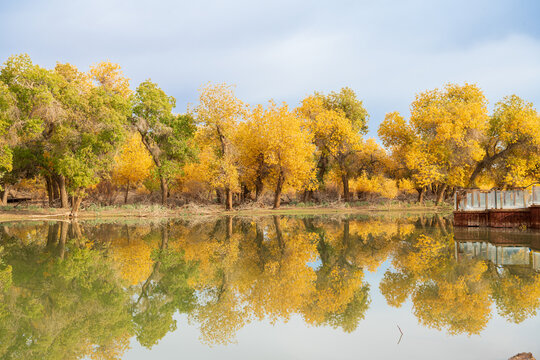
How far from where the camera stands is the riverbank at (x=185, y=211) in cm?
3466

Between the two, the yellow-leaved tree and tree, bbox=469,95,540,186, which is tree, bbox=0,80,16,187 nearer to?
the yellow-leaved tree

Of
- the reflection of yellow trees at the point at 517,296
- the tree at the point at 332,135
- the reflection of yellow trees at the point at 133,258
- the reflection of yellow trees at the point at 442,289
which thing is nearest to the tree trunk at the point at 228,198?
the tree at the point at 332,135

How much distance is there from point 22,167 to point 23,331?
3550 cm

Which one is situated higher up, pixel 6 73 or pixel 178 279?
pixel 6 73

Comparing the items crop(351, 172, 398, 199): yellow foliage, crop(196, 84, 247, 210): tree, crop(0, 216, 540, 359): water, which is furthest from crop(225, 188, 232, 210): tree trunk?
crop(0, 216, 540, 359): water

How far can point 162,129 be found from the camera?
39.5 meters

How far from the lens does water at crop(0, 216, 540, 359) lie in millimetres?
5844

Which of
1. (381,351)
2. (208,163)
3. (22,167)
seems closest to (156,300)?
(381,351)

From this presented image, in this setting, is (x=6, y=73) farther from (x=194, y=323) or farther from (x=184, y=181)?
(x=194, y=323)

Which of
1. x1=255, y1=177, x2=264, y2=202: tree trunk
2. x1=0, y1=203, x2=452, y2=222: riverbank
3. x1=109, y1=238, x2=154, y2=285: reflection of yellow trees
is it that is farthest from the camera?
x1=255, y1=177, x2=264, y2=202: tree trunk

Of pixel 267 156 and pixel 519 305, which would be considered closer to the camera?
pixel 519 305

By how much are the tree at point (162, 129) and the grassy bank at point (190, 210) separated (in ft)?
11.3

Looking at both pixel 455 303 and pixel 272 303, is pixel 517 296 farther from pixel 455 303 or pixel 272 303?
pixel 272 303

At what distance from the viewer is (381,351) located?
5.55 metres
